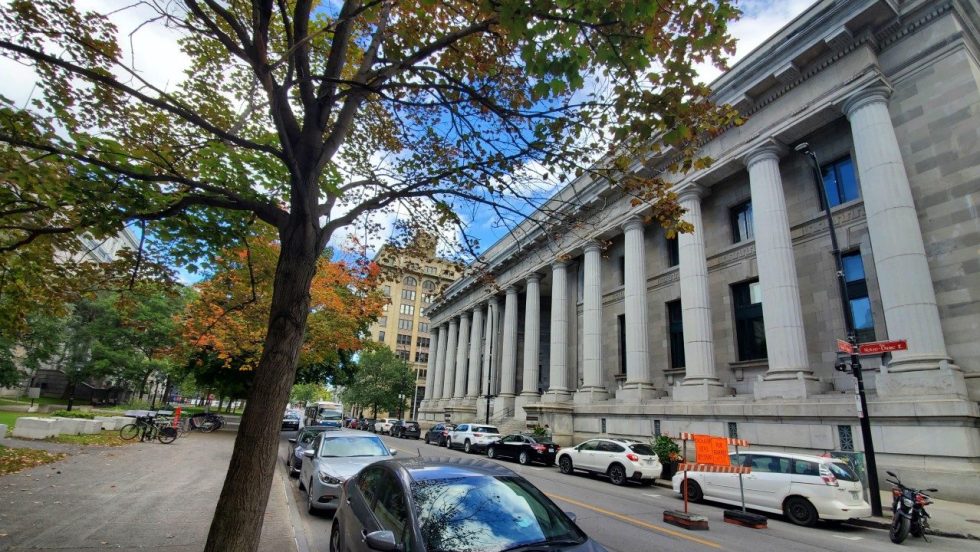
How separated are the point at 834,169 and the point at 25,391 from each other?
248 ft

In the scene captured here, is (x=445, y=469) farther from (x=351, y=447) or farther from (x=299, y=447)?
(x=299, y=447)

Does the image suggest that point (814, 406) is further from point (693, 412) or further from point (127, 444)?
point (127, 444)

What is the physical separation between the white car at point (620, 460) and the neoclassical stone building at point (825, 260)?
14.4ft

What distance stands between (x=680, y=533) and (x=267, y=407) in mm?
8222

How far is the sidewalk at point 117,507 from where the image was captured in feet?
20.7

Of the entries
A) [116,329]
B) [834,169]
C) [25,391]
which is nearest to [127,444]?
[834,169]

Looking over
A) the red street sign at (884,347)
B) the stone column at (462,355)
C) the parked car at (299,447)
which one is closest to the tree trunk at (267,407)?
the parked car at (299,447)

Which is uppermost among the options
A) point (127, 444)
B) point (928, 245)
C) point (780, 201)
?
point (780, 201)

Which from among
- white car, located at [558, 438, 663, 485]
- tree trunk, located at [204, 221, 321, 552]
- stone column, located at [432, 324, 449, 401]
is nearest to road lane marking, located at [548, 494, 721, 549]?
white car, located at [558, 438, 663, 485]

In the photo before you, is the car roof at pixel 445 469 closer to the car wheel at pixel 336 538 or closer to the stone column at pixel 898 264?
the car wheel at pixel 336 538

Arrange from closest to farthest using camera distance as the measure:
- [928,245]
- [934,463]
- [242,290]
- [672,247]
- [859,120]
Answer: [934,463] → [928,245] → [859,120] → [242,290] → [672,247]

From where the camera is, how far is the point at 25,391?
172 feet

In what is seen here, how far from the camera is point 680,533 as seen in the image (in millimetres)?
9148

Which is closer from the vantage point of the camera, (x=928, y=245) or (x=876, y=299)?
(x=928, y=245)
